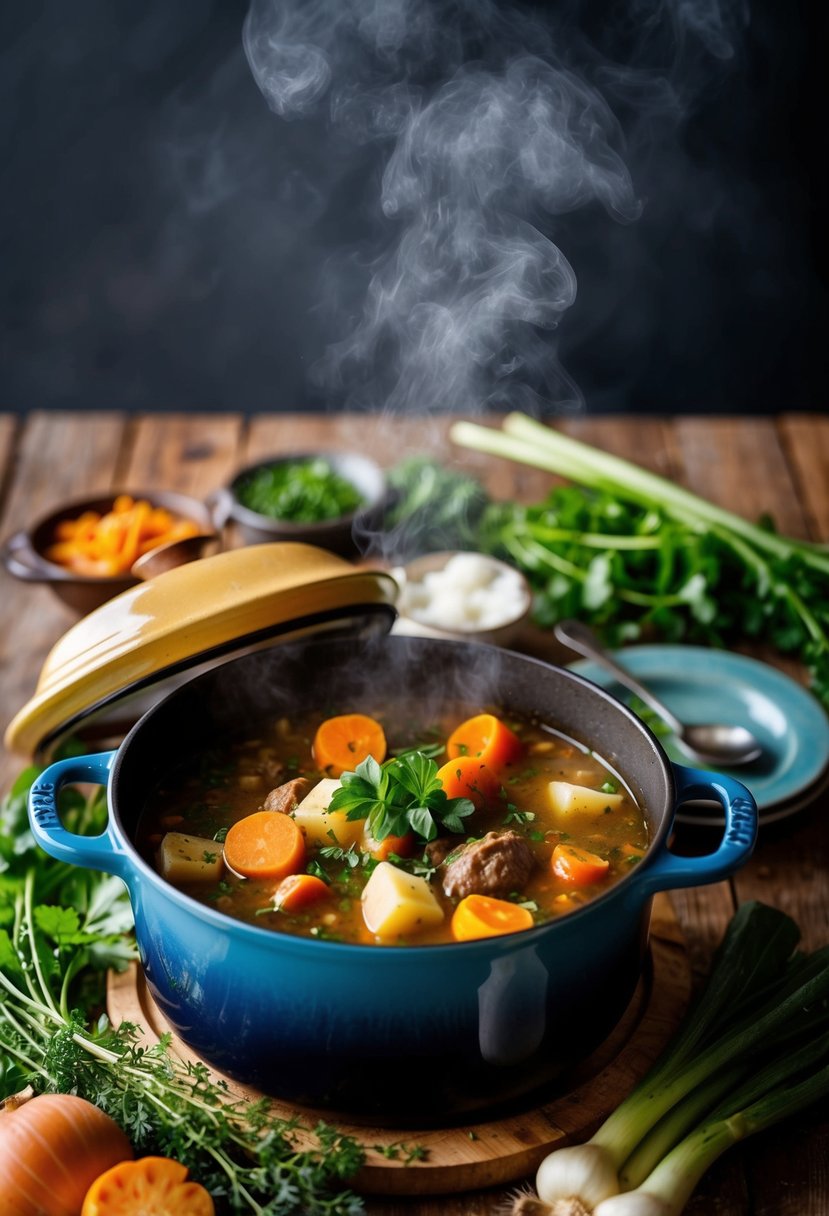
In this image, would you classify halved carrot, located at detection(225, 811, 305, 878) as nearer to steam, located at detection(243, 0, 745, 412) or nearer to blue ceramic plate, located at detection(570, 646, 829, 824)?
blue ceramic plate, located at detection(570, 646, 829, 824)

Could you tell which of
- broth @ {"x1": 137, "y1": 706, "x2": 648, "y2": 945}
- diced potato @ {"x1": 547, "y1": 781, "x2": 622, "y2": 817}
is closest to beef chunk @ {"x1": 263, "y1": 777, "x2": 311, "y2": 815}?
broth @ {"x1": 137, "y1": 706, "x2": 648, "y2": 945}

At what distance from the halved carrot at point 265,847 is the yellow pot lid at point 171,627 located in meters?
0.37

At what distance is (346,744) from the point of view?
2713mm

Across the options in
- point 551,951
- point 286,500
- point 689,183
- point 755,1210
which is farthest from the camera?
point 689,183

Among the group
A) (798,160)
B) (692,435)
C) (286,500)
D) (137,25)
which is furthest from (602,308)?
(286,500)

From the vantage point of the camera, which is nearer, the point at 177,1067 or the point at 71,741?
the point at 177,1067

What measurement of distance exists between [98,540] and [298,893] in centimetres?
202

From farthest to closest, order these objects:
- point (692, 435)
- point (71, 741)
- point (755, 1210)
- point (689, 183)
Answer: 1. point (689, 183)
2. point (692, 435)
3. point (71, 741)
4. point (755, 1210)

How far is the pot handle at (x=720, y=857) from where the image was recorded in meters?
2.04

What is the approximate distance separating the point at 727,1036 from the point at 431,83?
5610mm

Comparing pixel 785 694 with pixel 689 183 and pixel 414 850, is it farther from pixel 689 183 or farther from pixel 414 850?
pixel 689 183

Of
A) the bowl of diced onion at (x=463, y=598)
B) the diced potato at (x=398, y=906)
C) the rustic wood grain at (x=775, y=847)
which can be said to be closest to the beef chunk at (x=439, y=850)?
the diced potato at (x=398, y=906)

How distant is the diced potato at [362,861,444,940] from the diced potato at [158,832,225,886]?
0.33 meters

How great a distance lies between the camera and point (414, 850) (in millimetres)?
2406
